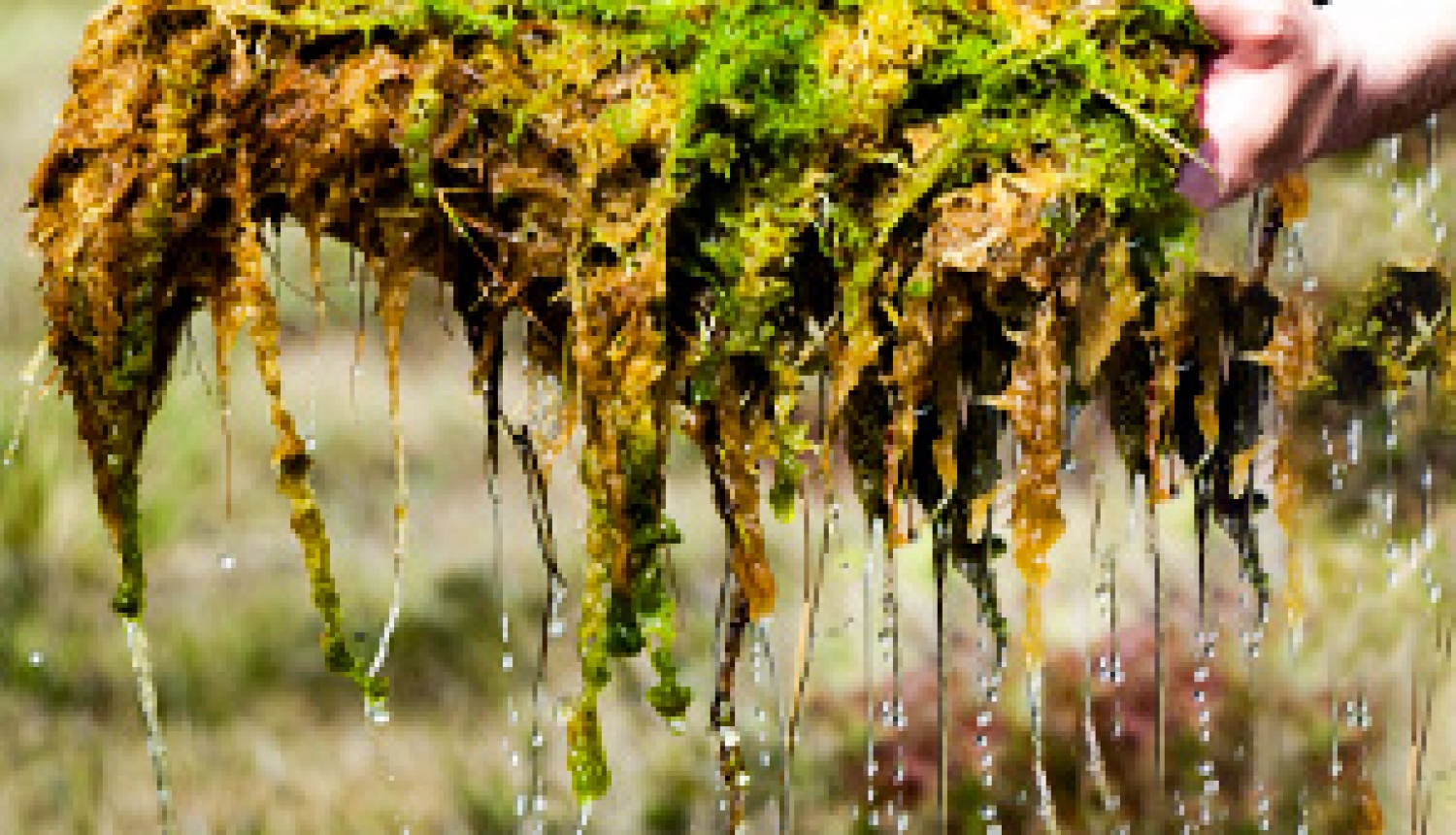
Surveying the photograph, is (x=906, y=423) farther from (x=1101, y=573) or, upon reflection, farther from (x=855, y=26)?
(x=1101, y=573)

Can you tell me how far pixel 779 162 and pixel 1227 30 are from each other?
51cm

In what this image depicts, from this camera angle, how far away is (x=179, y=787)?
13.1 feet

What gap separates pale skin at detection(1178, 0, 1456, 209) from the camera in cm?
160

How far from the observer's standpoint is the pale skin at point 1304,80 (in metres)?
1.60

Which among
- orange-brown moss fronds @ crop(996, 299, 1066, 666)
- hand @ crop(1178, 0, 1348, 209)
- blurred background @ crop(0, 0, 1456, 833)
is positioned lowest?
blurred background @ crop(0, 0, 1456, 833)

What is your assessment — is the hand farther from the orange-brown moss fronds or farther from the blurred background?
the blurred background

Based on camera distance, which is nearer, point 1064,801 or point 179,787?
point 179,787

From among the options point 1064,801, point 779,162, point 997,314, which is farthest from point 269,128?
point 1064,801

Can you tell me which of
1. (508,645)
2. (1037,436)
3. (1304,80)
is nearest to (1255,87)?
(1304,80)

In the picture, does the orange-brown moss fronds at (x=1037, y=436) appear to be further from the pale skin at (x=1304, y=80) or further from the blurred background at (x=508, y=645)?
the blurred background at (x=508, y=645)

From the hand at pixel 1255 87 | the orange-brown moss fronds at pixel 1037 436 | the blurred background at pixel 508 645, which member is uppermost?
the hand at pixel 1255 87

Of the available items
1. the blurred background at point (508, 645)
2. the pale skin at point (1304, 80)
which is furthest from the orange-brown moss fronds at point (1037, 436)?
the blurred background at point (508, 645)

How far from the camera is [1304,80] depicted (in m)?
1.62

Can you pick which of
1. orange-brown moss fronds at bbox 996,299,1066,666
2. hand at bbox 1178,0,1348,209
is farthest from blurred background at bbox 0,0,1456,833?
hand at bbox 1178,0,1348,209
